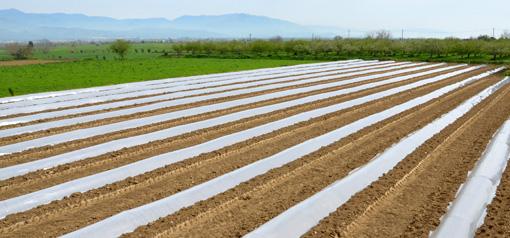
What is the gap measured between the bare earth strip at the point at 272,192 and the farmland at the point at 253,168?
27mm

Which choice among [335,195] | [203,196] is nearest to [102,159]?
[203,196]

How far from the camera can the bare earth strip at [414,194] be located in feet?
17.5

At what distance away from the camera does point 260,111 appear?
1327cm

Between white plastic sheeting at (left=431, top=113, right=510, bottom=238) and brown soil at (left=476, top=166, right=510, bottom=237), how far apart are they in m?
0.07

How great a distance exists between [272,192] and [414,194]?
2118 millimetres

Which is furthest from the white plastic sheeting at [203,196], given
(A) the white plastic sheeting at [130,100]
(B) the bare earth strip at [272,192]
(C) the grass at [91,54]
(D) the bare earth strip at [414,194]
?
(C) the grass at [91,54]

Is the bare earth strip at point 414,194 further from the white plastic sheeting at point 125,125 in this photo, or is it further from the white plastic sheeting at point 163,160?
the white plastic sheeting at point 125,125

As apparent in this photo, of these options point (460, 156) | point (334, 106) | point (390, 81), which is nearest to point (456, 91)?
point (390, 81)

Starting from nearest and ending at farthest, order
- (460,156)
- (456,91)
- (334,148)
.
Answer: (460,156)
(334,148)
(456,91)

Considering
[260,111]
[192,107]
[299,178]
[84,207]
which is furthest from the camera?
[192,107]

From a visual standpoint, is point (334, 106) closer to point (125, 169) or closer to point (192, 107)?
point (192, 107)

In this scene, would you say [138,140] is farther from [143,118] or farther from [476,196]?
[476,196]


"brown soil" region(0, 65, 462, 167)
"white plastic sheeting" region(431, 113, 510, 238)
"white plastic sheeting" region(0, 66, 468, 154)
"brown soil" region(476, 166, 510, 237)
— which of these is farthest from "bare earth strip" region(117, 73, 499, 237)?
"white plastic sheeting" region(0, 66, 468, 154)

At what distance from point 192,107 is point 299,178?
25.3 ft
